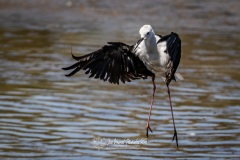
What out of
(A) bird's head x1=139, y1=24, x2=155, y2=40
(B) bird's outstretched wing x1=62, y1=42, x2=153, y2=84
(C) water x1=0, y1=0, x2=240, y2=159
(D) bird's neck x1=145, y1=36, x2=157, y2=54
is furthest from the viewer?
(C) water x1=0, y1=0, x2=240, y2=159

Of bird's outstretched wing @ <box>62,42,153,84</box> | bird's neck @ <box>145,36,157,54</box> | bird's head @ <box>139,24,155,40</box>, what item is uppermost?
bird's head @ <box>139,24,155,40</box>

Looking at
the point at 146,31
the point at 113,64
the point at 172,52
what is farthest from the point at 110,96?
the point at 146,31

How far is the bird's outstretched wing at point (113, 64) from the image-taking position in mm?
7980

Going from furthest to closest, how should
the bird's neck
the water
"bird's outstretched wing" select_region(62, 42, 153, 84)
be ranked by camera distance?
1. the water
2. "bird's outstretched wing" select_region(62, 42, 153, 84)
3. the bird's neck

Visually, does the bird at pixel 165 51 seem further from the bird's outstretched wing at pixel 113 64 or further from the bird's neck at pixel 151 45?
the bird's outstretched wing at pixel 113 64

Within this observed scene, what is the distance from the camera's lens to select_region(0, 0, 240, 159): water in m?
9.74

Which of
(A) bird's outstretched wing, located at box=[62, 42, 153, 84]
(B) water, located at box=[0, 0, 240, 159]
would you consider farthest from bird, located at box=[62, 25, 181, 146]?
(B) water, located at box=[0, 0, 240, 159]

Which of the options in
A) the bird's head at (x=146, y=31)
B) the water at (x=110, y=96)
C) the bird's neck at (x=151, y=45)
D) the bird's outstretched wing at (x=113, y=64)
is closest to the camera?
the bird's head at (x=146, y=31)

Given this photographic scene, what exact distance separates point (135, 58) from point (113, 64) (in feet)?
0.82

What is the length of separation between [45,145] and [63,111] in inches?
74.3

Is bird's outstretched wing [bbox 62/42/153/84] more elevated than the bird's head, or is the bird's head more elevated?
the bird's head

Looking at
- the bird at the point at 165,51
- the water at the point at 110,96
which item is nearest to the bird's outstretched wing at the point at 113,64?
the bird at the point at 165,51

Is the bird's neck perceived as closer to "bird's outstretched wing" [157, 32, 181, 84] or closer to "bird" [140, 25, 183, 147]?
"bird" [140, 25, 183, 147]

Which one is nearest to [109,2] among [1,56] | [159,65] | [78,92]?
[1,56]
